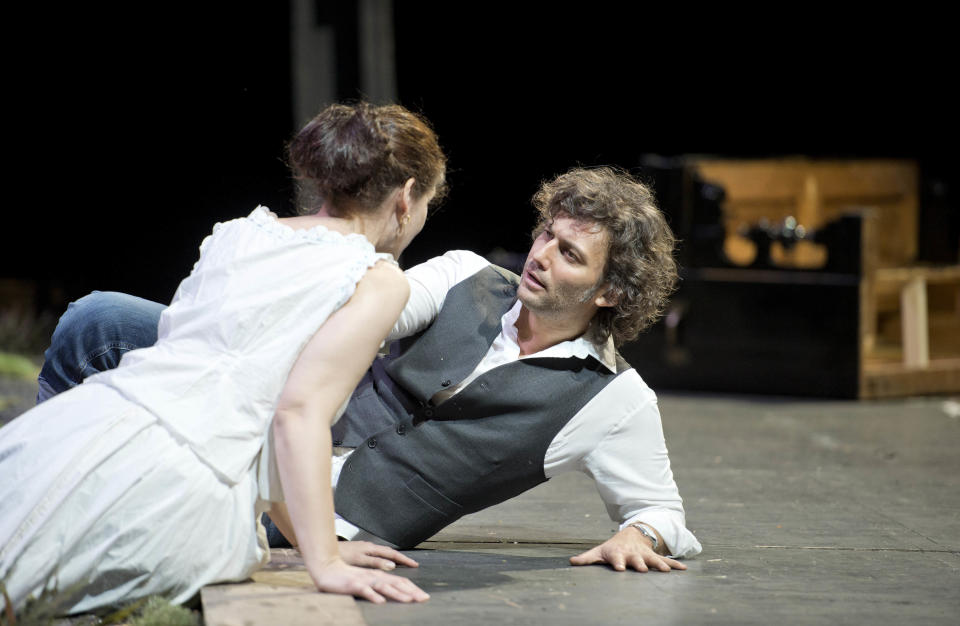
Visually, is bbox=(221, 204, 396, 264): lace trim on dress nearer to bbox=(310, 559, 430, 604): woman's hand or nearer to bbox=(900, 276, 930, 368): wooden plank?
bbox=(310, 559, 430, 604): woman's hand

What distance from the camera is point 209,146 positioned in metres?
7.40

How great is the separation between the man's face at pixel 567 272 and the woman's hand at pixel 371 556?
21.6 inches

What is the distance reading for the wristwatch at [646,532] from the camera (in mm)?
2330

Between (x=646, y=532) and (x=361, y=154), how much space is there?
3.00ft

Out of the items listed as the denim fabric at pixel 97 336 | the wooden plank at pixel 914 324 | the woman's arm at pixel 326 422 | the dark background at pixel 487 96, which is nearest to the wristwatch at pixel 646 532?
the woman's arm at pixel 326 422

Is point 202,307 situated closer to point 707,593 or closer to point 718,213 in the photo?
point 707,593

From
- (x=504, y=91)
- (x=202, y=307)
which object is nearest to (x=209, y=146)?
(x=504, y=91)

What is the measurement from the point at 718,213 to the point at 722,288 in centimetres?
34

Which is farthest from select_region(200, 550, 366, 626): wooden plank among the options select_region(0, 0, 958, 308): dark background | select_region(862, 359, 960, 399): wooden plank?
select_region(0, 0, 958, 308): dark background

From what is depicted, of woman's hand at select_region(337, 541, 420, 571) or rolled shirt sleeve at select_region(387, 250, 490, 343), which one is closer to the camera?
woman's hand at select_region(337, 541, 420, 571)

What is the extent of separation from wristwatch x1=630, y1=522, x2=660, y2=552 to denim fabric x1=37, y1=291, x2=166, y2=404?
1054 millimetres

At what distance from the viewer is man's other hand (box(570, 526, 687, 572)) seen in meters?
2.27

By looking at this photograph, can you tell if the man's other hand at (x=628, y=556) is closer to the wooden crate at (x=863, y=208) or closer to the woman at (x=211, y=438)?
the woman at (x=211, y=438)

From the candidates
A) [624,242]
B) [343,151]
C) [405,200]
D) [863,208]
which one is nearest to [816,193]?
[863,208]
